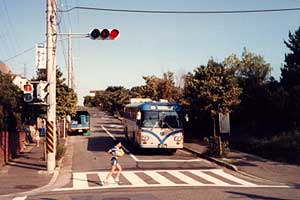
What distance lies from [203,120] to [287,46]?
9067 mm

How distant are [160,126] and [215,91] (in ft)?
12.2

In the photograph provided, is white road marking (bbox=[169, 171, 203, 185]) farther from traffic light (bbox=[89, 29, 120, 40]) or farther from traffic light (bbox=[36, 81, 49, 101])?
traffic light (bbox=[36, 81, 49, 101])

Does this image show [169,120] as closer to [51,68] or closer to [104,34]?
[51,68]

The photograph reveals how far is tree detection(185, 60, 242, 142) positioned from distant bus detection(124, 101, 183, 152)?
1437 mm

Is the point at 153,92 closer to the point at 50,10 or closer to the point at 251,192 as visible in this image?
the point at 50,10

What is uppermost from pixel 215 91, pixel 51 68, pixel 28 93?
pixel 51 68

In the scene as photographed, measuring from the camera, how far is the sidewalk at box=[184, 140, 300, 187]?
62.7ft

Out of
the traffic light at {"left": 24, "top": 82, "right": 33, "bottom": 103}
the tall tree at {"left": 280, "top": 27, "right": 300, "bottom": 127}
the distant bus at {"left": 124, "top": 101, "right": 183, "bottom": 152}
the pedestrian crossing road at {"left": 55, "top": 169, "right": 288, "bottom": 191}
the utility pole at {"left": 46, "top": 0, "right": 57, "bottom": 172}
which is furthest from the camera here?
the tall tree at {"left": 280, "top": 27, "right": 300, "bottom": 127}

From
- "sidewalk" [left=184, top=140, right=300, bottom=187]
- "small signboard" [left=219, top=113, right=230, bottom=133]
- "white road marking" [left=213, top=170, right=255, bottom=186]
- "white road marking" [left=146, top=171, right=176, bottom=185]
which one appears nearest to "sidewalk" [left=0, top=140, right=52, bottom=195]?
"white road marking" [left=146, top=171, right=176, bottom=185]

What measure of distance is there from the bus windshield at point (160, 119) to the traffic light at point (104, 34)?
31.4 feet

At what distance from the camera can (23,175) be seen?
20438 millimetres

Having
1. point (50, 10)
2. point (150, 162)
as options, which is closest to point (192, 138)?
point (150, 162)

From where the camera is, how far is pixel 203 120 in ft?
124

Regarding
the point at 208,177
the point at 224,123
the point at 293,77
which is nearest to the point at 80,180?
the point at 208,177
